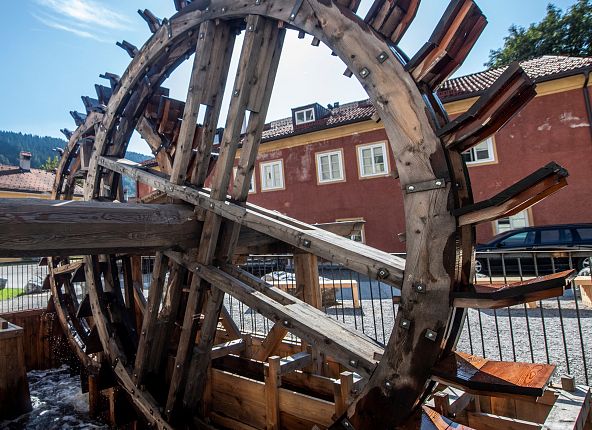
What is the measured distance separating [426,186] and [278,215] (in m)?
1.11

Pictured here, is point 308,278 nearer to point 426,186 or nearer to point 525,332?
point 426,186

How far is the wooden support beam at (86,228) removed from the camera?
7.52 ft

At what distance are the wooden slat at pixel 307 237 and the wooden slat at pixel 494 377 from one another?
1.41 feet

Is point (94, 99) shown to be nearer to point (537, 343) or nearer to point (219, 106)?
point (219, 106)

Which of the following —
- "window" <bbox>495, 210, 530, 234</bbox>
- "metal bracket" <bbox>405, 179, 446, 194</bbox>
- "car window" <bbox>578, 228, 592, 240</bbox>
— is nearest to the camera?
"metal bracket" <bbox>405, 179, 446, 194</bbox>

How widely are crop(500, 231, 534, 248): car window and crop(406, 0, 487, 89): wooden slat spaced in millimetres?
9589

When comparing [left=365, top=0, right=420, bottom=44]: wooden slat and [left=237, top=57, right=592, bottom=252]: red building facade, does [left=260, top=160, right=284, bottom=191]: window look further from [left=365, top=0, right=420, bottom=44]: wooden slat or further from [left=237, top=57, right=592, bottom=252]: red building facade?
[left=365, top=0, right=420, bottom=44]: wooden slat

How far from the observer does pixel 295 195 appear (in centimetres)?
1638

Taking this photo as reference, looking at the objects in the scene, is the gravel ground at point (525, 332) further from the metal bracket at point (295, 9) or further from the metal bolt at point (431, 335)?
the metal bracket at point (295, 9)

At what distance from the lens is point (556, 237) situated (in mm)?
9414

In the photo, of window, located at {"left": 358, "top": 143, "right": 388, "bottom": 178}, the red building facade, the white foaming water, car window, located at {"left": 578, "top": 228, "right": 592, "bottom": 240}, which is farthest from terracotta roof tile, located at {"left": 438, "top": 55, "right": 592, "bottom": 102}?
the white foaming water

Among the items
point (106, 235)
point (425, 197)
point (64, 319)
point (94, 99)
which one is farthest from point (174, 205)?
point (64, 319)

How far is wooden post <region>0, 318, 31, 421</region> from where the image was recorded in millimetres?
4719

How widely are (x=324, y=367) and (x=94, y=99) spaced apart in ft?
14.7
